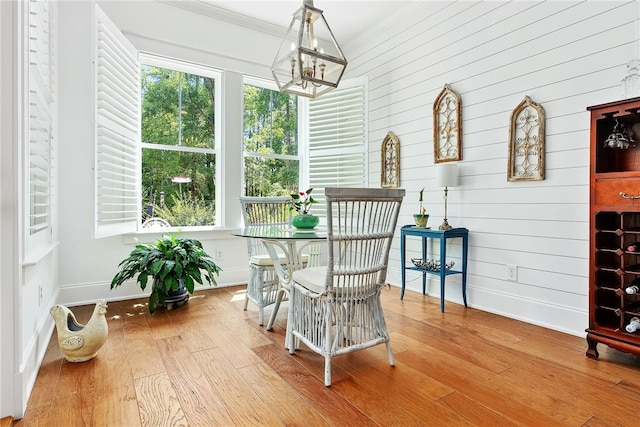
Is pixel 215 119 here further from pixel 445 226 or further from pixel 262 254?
pixel 445 226

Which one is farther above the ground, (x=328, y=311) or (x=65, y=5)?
(x=65, y=5)

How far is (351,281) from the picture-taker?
196 cm

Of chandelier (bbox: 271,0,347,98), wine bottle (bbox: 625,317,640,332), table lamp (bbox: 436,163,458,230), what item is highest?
chandelier (bbox: 271,0,347,98)

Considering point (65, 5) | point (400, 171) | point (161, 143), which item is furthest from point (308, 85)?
point (65, 5)

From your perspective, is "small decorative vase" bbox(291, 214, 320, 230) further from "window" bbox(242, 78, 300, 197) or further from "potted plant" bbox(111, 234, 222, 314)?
"window" bbox(242, 78, 300, 197)

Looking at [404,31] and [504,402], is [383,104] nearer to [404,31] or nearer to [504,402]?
[404,31]

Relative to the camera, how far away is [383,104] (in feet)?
13.9

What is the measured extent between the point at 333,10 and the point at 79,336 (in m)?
3.95

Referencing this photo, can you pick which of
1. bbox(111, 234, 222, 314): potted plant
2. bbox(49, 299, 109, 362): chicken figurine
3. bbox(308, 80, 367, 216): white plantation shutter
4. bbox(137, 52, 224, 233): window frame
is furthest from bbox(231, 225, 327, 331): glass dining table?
bbox(308, 80, 367, 216): white plantation shutter

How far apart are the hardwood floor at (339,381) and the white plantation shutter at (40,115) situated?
2.90 feet

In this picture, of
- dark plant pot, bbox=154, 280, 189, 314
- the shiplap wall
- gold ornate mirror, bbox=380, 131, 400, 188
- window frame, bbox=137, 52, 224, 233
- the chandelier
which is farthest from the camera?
gold ornate mirror, bbox=380, 131, 400, 188

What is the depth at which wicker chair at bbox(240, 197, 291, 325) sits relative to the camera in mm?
2865

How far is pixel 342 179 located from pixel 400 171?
2.96 ft

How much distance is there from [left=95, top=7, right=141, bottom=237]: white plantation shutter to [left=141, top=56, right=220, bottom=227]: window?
180 millimetres
